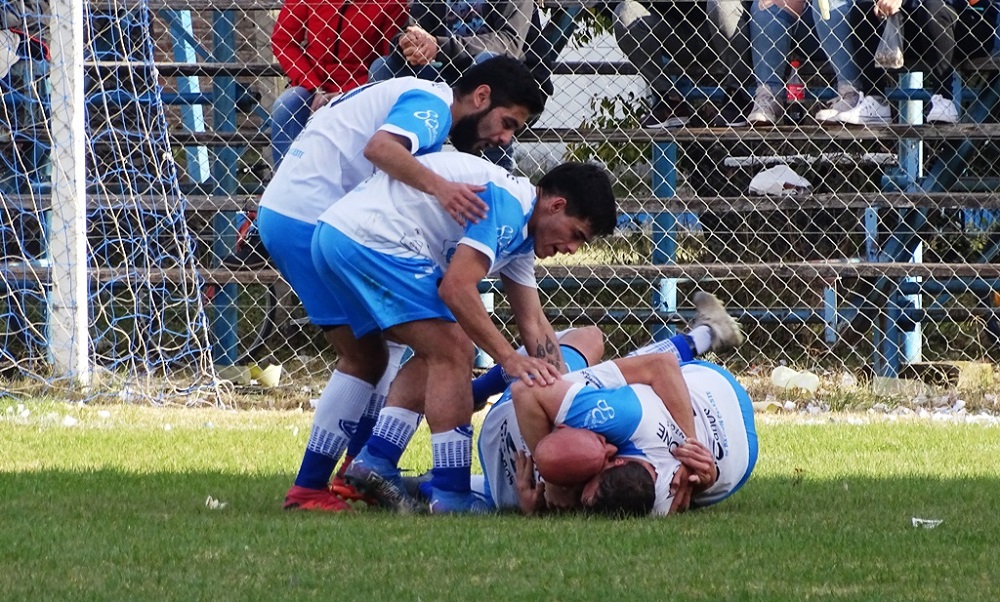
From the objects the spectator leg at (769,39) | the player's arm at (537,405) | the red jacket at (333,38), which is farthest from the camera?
the spectator leg at (769,39)

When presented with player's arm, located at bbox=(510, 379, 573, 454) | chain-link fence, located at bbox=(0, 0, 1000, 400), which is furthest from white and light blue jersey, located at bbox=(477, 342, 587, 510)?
chain-link fence, located at bbox=(0, 0, 1000, 400)

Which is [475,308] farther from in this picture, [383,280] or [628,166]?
[628,166]

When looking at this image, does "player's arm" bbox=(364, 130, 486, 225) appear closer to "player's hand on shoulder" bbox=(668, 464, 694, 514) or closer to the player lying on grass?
the player lying on grass

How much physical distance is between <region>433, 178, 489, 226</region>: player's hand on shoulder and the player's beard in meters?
0.47

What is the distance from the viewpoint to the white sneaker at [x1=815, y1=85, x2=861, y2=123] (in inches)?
408

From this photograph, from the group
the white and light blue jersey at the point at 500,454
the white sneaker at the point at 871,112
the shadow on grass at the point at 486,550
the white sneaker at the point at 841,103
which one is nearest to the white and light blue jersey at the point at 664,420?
the shadow on grass at the point at 486,550

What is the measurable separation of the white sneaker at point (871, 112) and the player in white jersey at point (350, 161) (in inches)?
192

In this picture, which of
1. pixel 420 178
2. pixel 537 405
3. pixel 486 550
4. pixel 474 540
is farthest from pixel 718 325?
pixel 486 550

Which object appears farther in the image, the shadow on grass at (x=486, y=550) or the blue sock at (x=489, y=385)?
the blue sock at (x=489, y=385)

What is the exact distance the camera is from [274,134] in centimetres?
1001

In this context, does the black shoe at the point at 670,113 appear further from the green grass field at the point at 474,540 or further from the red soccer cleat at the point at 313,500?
the red soccer cleat at the point at 313,500

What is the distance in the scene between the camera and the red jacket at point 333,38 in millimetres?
10023

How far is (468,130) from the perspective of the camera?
19.8 ft

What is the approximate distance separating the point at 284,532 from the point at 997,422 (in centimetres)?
564
